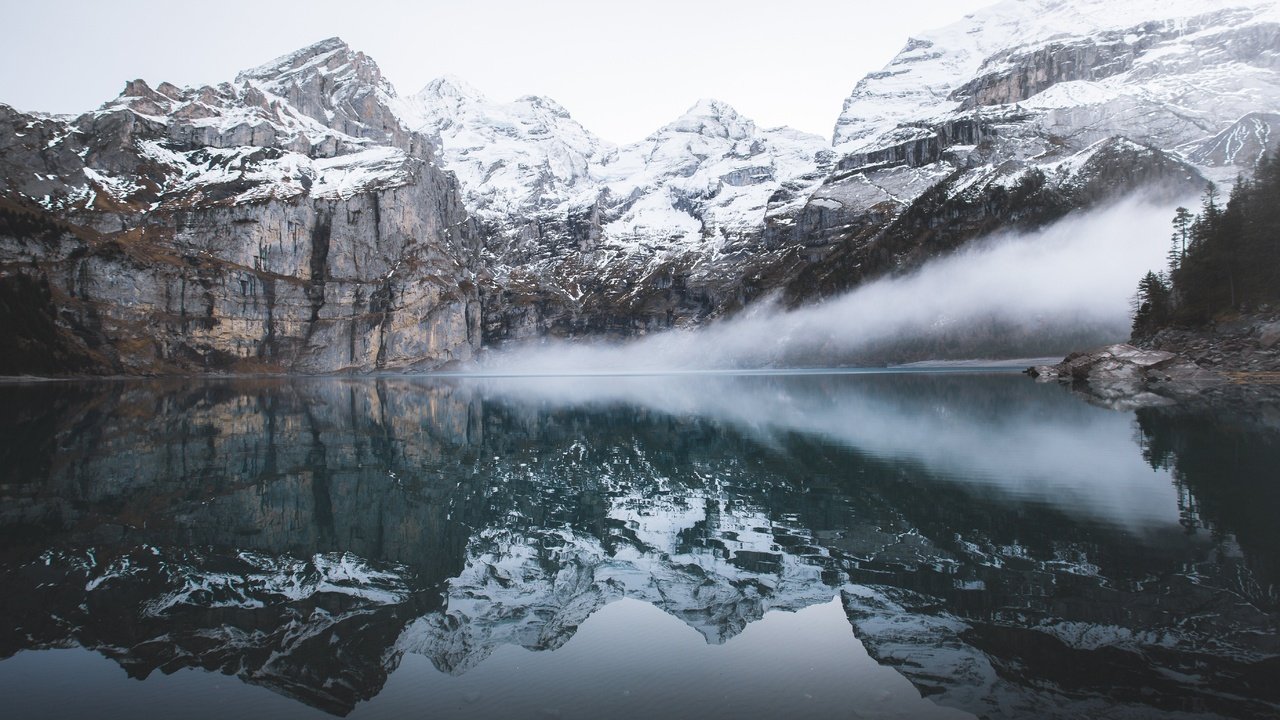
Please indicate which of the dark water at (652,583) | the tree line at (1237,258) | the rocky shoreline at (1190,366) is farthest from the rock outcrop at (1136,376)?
the dark water at (652,583)

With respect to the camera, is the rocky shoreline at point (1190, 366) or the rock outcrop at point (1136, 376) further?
the rock outcrop at point (1136, 376)

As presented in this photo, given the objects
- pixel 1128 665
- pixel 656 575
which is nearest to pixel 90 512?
pixel 656 575

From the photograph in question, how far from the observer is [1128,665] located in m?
9.90

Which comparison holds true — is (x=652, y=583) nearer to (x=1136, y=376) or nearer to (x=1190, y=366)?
(x=1136, y=376)

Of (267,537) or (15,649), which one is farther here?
(267,537)

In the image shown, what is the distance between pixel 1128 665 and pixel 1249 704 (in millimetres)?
1446

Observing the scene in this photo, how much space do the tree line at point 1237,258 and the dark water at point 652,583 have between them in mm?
55124

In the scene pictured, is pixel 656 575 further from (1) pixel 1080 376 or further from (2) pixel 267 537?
(1) pixel 1080 376

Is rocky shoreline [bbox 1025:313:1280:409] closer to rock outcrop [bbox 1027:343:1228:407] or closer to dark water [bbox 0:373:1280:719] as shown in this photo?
rock outcrop [bbox 1027:343:1228:407]

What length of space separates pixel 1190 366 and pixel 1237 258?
13.4 m

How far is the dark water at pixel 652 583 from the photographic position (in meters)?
9.70

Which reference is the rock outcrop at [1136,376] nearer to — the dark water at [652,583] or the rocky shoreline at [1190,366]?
the rocky shoreline at [1190,366]

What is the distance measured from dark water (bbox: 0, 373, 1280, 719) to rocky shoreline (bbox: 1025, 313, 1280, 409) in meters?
33.2

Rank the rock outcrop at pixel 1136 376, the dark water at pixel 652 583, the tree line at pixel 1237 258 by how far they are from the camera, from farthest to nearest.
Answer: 1. the tree line at pixel 1237 258
2. the rock outcrop at pixel 1136 376
3. the dark water at pixel 652 583
